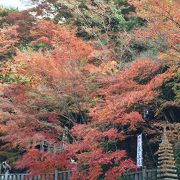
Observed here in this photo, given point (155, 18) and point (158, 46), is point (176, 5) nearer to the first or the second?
point (155, 18)

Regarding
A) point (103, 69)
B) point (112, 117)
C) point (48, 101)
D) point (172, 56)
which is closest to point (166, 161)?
point (112, 117)

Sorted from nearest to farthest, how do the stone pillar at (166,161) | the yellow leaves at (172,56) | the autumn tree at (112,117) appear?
the stone pillar at (166,161) < the yellow leaves at (172,56) < the autumn tree at (112,117)

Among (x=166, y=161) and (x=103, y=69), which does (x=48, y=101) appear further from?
(x=166, y=161)

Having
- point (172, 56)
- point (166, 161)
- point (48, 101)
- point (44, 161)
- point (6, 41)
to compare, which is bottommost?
point (166, 161)

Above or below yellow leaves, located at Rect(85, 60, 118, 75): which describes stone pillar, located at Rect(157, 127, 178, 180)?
below

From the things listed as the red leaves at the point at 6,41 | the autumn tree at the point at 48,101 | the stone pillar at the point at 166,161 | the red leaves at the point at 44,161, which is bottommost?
the stone pillar at the point at 166,161

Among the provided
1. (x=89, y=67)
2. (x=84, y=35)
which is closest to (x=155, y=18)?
(x=89, y=67)

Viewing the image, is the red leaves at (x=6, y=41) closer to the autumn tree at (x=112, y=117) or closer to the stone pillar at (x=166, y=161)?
the autumn tree at (x=112, y=117)

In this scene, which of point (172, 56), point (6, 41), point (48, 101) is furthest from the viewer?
point (6, 41)

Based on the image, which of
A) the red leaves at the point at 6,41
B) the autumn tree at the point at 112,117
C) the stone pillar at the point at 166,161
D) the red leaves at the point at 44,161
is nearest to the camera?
the stone pillar at the point at 166,161

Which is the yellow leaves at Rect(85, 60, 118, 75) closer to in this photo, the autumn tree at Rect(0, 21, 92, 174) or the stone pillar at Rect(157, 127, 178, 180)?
the autumn tree at Rect(0, 21, 92, 174)

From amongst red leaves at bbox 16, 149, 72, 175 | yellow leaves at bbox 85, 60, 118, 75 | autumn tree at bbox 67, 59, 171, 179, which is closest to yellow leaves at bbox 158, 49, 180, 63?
autumn tree at bbox 67, 59, 171, 179

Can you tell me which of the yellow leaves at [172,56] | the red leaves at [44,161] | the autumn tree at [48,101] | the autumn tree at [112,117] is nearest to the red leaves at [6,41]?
the autumn tree at [48,101]

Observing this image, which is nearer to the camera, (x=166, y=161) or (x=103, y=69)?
(x=166, y=161)
